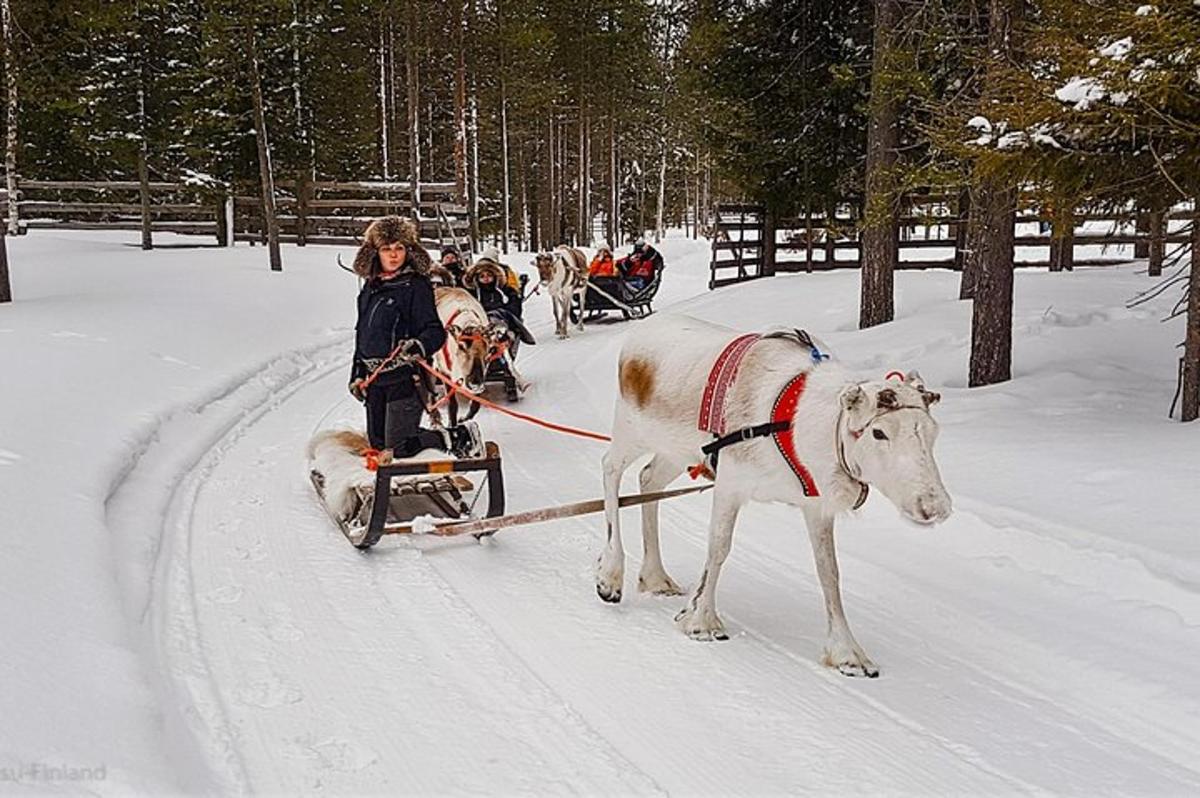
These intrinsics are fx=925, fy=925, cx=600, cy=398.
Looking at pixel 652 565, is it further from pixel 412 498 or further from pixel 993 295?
pixel 993 295

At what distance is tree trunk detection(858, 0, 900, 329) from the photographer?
1094cm

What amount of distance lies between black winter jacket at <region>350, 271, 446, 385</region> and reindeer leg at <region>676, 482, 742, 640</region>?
2.98 meters

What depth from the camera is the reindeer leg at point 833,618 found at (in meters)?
4.28

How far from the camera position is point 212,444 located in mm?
8602

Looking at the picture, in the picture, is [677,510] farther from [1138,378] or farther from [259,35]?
[259,35]

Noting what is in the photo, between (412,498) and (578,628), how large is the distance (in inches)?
103

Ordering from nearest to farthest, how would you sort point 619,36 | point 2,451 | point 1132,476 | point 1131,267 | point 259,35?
point 1132,476, point 2,451, point 1131,267, point 259,35, point 619,36

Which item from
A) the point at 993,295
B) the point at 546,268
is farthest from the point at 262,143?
the point at 993,295

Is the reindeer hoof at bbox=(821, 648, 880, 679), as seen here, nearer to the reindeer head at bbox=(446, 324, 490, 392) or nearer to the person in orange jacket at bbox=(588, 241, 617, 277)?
the reindeer head at bbox=(446, 324, 490, 392)

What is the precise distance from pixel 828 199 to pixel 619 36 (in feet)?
71.8

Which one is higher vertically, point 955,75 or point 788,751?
point 955,75

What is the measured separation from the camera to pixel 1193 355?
6.89 meters

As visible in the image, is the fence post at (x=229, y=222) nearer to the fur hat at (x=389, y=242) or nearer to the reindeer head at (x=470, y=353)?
the reindeer head at (x=470, y=353)

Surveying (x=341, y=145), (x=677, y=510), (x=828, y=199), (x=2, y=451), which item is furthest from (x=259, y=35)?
(x=677, y=510)
